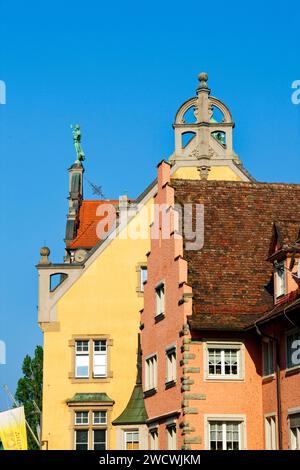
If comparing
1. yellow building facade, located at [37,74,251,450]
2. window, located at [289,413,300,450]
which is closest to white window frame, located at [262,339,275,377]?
window, located at [289,413,300,450]

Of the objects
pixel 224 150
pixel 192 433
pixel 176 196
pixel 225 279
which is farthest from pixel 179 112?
pixel 192 433

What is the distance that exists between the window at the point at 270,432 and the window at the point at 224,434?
1.01 metres

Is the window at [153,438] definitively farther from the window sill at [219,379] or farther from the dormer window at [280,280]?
the dormer window at [280,280]

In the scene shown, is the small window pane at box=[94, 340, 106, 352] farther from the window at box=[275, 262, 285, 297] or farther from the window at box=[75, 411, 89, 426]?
the window at box=[275, 262, 285, 297]

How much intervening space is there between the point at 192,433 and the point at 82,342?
43.9ft

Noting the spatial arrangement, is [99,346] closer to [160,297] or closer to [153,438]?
[160,297]

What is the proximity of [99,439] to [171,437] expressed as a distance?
8.92 m

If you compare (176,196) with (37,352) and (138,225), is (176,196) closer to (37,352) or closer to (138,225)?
(138,225)

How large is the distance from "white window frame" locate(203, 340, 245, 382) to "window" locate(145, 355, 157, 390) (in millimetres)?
5116

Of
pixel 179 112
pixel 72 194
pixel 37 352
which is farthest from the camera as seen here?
pixel 37 352

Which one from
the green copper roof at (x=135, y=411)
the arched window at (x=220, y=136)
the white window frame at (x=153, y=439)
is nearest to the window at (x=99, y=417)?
the green copper roof at (x=135, y=411)

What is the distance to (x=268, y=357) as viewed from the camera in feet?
135

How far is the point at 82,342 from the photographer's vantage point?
174 feet

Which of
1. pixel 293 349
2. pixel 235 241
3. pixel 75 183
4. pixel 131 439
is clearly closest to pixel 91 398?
pixel 131 439
